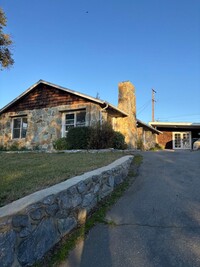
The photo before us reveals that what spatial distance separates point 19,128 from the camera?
17.9m

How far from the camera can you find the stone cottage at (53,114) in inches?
596

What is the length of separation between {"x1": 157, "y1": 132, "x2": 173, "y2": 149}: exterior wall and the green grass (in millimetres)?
21054

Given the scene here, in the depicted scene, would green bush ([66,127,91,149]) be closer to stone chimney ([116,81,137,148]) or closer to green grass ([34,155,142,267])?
stone chimney ([116,81,137,148])

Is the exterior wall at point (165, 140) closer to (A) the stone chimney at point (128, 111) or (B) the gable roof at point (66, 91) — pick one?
(A) the stone chimney at point (128, 111)

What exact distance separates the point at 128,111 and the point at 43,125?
5886mm

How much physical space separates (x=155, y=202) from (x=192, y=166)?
3.83 metres

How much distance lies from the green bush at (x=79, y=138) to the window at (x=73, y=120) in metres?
1.78

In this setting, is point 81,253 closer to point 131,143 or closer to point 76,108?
point 76,108

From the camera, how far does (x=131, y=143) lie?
58.9ft

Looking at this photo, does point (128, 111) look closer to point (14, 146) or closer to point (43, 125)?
point (43, 125)

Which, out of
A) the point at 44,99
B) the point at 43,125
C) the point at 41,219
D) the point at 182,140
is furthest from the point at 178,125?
the point at 41,219

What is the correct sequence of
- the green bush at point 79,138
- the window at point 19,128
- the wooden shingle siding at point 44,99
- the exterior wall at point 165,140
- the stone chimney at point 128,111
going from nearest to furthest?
the green bush at point 79,138 → the wooden shingle siding at point 44,99 → the stone chimney at point 128,111 → the window at point 19,128 → the exterior wall at point 165,140

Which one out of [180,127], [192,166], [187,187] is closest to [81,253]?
[187,187]

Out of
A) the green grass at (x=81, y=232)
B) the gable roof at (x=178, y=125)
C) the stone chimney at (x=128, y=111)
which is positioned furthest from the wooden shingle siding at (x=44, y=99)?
the gable roof at (x=178, y=125)
